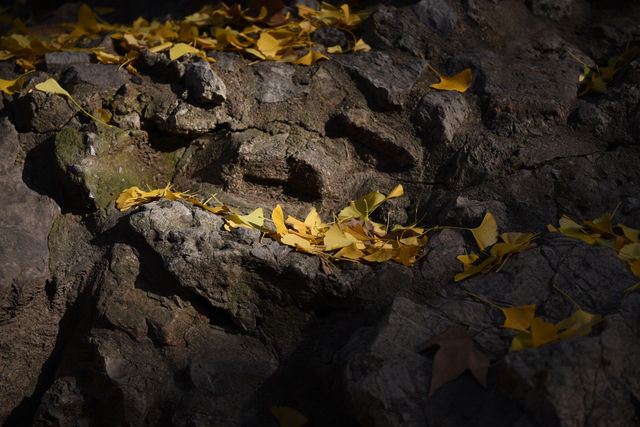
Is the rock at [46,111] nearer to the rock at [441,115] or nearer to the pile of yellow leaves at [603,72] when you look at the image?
the rock at [441,115]

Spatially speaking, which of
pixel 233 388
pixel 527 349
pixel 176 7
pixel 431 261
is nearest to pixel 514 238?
pixel 431 261

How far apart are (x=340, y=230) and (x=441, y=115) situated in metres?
0.69

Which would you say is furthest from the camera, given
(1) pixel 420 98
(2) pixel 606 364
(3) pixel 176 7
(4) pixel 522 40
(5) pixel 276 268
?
(3) pixel 176 7

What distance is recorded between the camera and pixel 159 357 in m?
1.59

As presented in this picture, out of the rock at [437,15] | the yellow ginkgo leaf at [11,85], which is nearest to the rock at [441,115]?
the rock at [437,15]

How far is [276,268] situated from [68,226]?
83 cm

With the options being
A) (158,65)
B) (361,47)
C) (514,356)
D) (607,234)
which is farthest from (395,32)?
(514,356)

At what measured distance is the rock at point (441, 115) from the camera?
6.87 ft

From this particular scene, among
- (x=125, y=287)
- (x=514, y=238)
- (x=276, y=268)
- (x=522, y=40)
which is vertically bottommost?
(x=125, y=287)

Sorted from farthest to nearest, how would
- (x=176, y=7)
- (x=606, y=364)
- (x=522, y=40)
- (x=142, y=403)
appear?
(x=176, y=7), (x=522, y=40), (x=142, y=403), (x=606, y=364)

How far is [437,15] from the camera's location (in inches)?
95.7

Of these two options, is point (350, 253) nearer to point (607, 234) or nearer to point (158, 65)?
point (607, 234)

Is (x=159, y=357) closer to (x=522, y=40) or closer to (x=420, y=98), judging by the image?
(x=420, y=98)

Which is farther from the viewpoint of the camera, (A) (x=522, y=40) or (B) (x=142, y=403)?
(A) (x=522, y=40)
